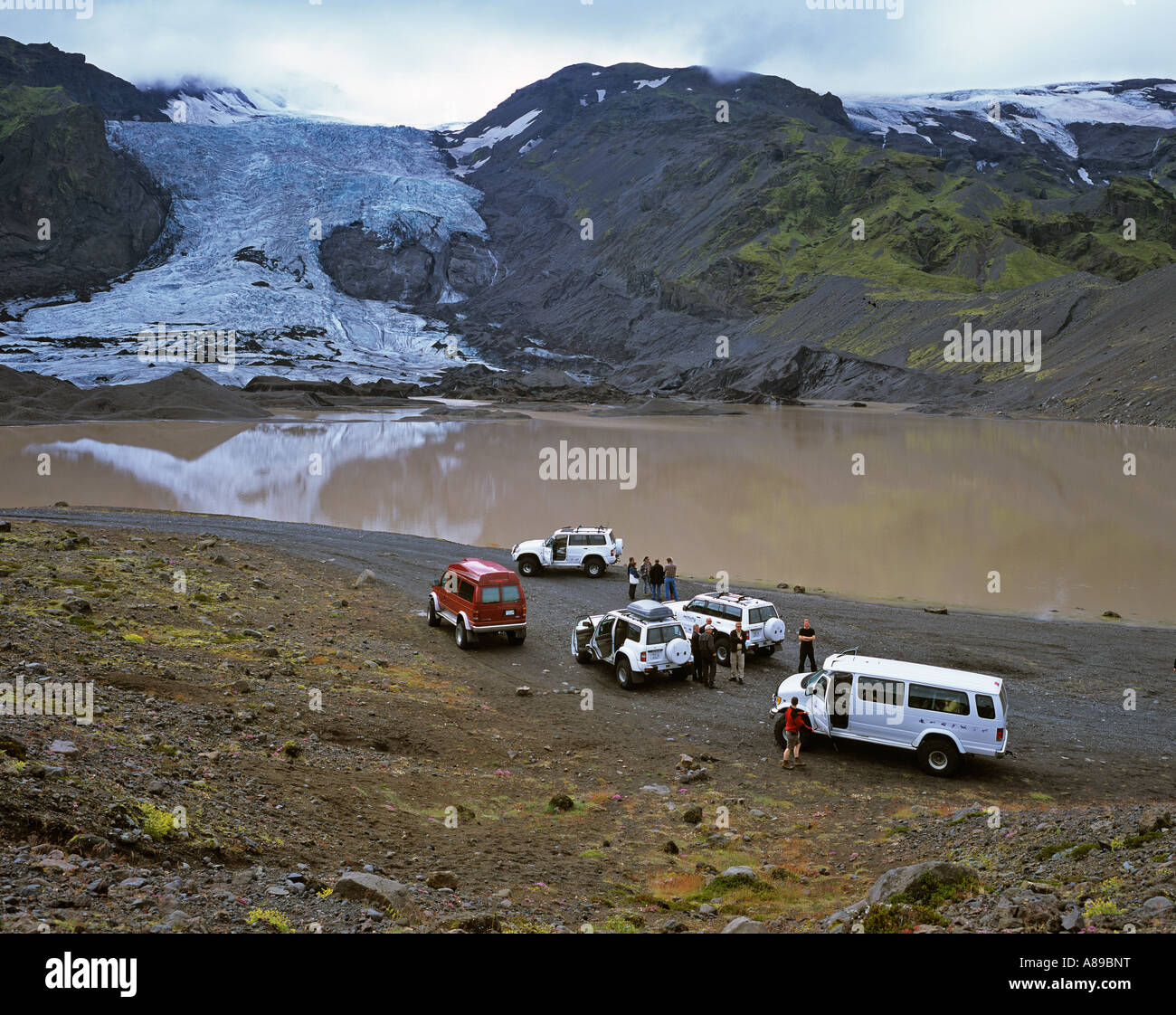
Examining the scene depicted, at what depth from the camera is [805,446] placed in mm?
67188

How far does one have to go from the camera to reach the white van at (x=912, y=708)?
1311 centimetres

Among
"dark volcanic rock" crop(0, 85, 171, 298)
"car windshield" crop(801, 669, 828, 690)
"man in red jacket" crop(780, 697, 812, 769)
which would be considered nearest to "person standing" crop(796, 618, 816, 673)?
"car windshield" crop(801, 669, 828, 690)

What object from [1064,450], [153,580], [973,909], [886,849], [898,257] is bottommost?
[886,849]

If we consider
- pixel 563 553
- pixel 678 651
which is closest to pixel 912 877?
pixel 678 651

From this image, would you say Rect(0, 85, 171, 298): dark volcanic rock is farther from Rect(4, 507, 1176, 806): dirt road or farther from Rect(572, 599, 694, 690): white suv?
Rect(572, 599, 694, 690): white suv

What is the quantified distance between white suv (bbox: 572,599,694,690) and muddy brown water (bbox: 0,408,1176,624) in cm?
1114

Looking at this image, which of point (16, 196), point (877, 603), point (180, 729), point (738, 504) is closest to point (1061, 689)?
point (877, 603)

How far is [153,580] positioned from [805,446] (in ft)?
178

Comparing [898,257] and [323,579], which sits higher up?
[898,257]

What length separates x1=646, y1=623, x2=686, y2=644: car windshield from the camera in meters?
17.5

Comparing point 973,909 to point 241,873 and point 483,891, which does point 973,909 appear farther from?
point 241,873

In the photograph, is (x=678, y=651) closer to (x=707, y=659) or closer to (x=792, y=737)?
(x=707, y=659)

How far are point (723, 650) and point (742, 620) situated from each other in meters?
0.79

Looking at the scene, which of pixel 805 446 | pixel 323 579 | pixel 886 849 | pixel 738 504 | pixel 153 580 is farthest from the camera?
pixel 805 446
